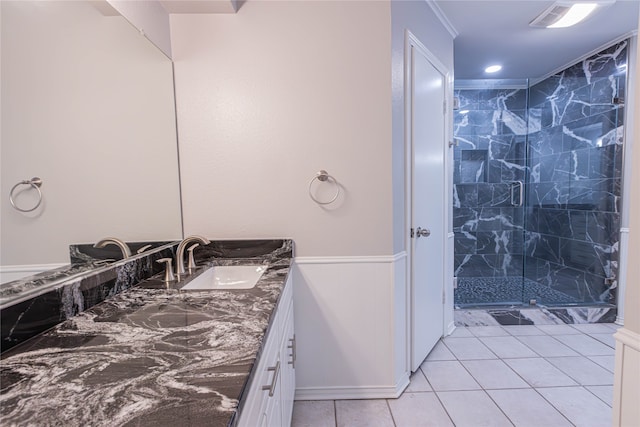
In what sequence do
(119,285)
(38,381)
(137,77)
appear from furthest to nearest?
1. (137,77)
2. (119,285)
3. (38,381)

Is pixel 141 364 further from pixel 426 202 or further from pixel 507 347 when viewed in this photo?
pixel 507 347

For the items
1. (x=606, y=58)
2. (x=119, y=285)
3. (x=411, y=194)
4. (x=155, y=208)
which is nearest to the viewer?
(x=119, y=285)

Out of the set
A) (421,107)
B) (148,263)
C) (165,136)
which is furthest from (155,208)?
(421,107)

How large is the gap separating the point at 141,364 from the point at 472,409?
69.9 inches

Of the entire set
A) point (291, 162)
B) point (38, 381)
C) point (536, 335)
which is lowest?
point (536, 335)

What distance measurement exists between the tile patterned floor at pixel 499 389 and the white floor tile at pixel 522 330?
7cm

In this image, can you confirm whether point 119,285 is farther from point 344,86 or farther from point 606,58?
point 606,58

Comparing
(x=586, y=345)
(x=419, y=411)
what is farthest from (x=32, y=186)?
(x=586, y=345)

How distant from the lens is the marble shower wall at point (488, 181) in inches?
152

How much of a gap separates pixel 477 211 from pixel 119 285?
13.2 feet

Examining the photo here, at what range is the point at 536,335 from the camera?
251 centimetres

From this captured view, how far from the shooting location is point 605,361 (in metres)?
2.11

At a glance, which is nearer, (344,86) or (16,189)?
(16,189)

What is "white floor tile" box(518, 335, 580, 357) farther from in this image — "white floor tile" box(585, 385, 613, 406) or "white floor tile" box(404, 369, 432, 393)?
"white floor tile" box(404, 369, 432, 393)
